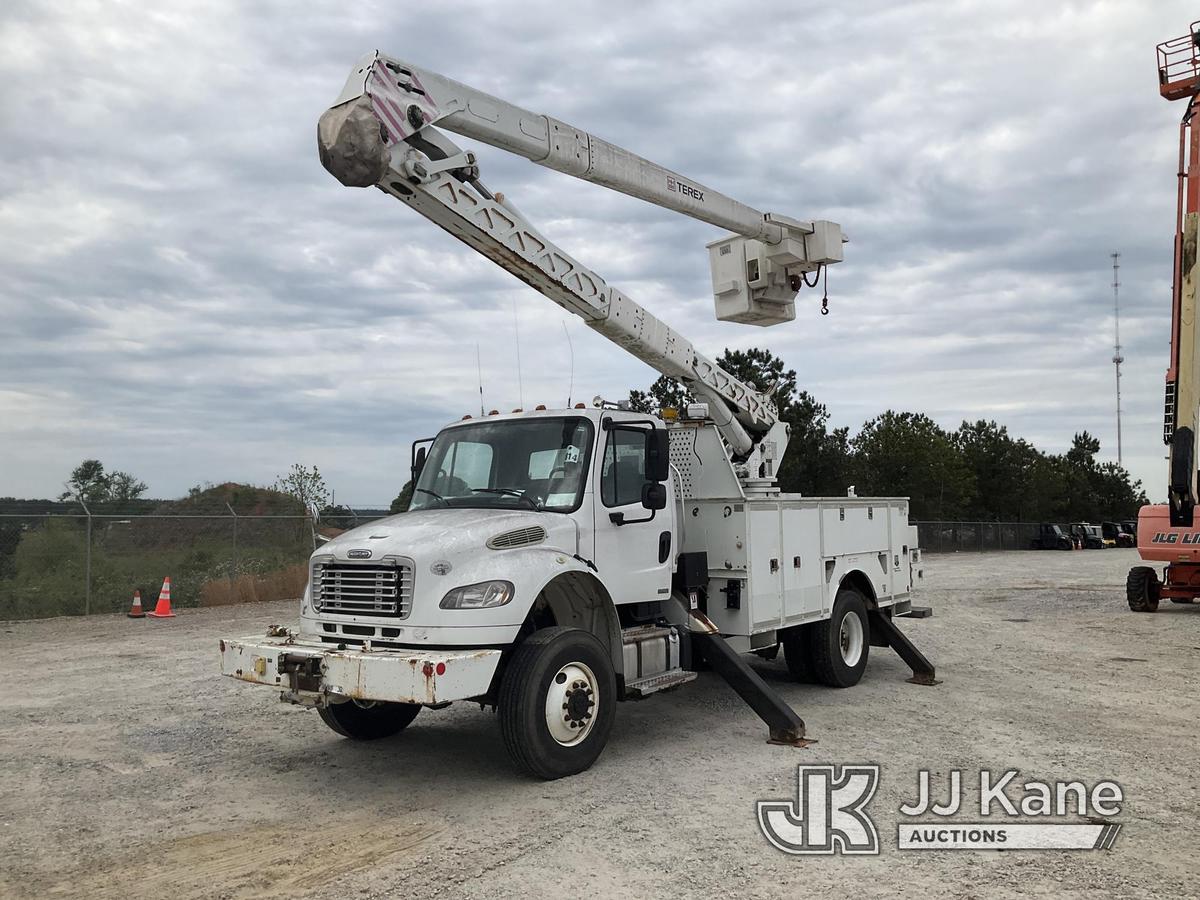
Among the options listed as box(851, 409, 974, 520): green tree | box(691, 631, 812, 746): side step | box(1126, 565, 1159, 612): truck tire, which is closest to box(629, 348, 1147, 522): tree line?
box(851, 409, 974, 520): green tree

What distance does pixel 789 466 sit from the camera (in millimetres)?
37219

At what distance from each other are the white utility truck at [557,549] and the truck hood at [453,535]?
0.06 feet

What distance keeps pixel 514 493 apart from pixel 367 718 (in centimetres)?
226

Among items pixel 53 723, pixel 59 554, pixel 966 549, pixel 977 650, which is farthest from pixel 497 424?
pixel 966 549

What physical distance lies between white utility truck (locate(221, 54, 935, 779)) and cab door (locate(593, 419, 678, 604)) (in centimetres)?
2

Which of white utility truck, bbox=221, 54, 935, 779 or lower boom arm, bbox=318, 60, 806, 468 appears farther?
lower boom arm, bbox=318, 60, 806, 468

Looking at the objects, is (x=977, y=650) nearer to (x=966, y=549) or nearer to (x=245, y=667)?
(x=245, y=667)

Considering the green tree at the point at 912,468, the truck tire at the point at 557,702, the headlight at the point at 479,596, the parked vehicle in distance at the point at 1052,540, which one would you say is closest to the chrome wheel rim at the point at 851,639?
the truck tire at the point at 557,702

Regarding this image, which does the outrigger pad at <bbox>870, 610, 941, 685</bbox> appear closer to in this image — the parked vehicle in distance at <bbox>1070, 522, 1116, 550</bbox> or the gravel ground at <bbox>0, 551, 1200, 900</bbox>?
the gravel ground at <bbox>0, 551, 1200, 900</bbox>

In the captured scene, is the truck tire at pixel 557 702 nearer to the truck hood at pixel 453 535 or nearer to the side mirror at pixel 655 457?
the truck hood at pixel 453 535

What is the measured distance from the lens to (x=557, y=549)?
6.61 meters

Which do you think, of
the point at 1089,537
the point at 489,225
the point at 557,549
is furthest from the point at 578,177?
the point at 1089,537

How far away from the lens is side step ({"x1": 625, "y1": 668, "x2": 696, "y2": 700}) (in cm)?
698

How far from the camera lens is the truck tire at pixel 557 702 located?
5949mm
